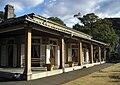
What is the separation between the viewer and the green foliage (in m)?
40.1

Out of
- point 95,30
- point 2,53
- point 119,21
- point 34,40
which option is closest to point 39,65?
point 34,40

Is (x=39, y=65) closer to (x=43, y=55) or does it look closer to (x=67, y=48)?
(x=43, y=55)

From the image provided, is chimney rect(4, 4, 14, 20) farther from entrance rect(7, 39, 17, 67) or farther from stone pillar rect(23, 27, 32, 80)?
→ stone pillar rect(23, 27, 32, 80)

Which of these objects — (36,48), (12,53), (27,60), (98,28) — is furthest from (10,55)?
(98,28)

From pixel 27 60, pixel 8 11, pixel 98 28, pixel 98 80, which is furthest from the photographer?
pixel 98 28

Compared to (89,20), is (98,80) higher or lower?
lower

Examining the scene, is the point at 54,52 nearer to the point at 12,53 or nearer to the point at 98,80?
the point at 12,53

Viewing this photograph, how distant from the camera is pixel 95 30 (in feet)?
139

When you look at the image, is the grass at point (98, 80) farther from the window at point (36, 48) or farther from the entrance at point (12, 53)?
the entrance at point (12, 53)

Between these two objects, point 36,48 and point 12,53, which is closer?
point 36,48

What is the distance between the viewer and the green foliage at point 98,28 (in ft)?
131

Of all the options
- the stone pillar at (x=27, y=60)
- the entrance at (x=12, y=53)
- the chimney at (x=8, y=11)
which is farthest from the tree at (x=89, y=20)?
the stone pillar at (x=27, y=60)

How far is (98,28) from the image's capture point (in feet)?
140

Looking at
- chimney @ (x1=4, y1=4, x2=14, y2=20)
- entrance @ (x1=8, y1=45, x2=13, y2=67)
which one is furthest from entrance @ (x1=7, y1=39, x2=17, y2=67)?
chimney @ (x1=4, y1=4, x2=14, y2=20)
